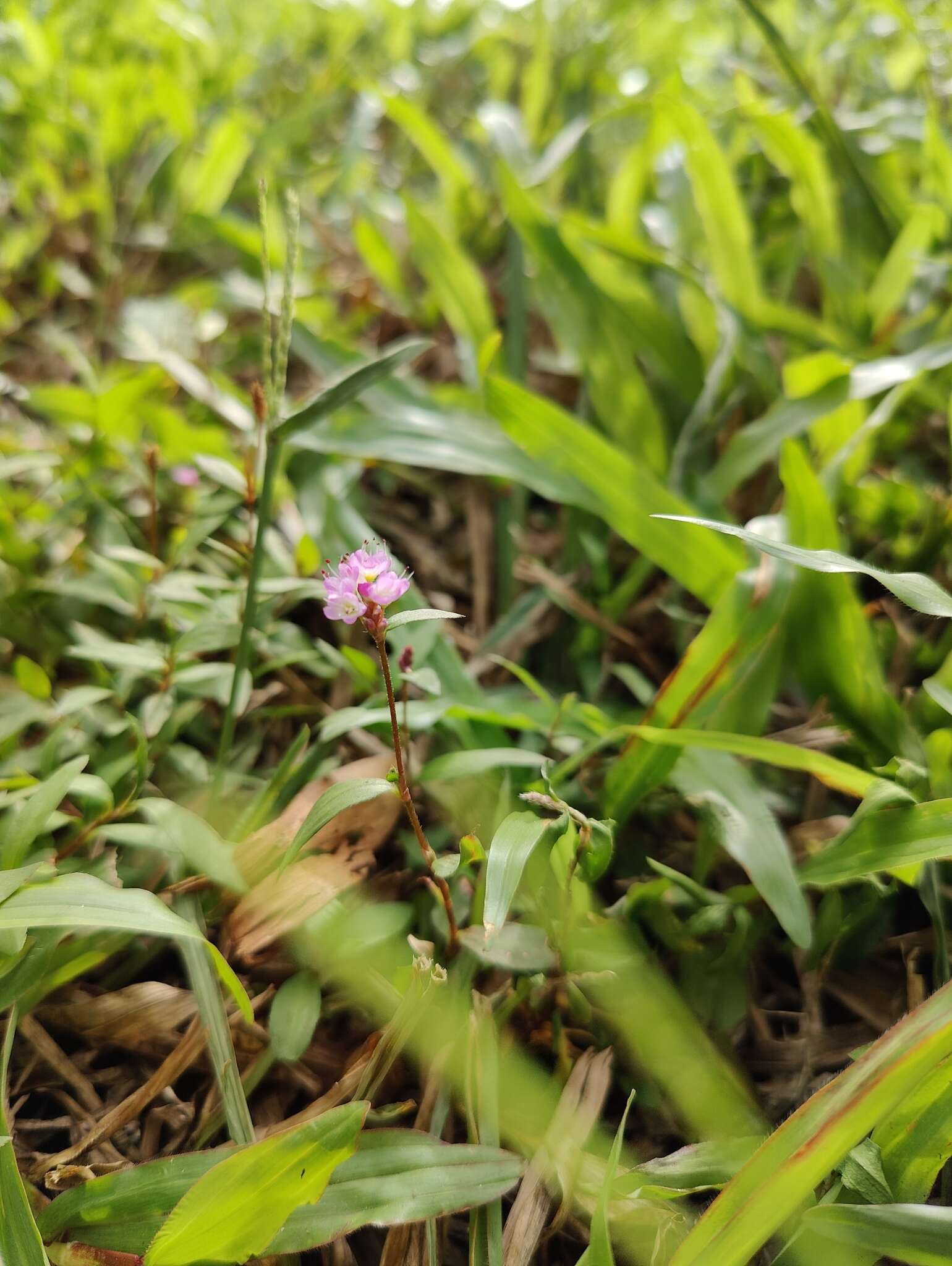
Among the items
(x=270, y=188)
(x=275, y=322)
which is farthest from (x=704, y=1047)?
(x=270, y=188)

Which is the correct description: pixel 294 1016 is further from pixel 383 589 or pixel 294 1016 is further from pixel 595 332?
pixel 595 332

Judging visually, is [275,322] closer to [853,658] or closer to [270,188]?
[270,188]

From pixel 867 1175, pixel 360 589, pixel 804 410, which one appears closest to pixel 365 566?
pixel 360 589

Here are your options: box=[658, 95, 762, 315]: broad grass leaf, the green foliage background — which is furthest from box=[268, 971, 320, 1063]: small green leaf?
box=[658, 95, 762, 315]: broad grass leaf

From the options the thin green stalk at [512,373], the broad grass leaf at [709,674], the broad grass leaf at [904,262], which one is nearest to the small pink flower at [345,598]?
the broad grass leaf at [709,674]

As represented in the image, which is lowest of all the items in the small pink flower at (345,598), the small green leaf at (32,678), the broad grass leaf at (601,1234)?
the broad grass leaf at (601,1234)

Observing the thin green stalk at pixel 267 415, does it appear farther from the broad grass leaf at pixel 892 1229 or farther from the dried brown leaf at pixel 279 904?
the broad grass leaf at pixel 892 1229

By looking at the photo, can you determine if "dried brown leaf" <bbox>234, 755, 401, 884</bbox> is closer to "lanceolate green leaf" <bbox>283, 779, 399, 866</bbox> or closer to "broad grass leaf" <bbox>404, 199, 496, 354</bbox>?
"lanceolate green leaf" <bbox>283, 779, 399, 866</bbox>
